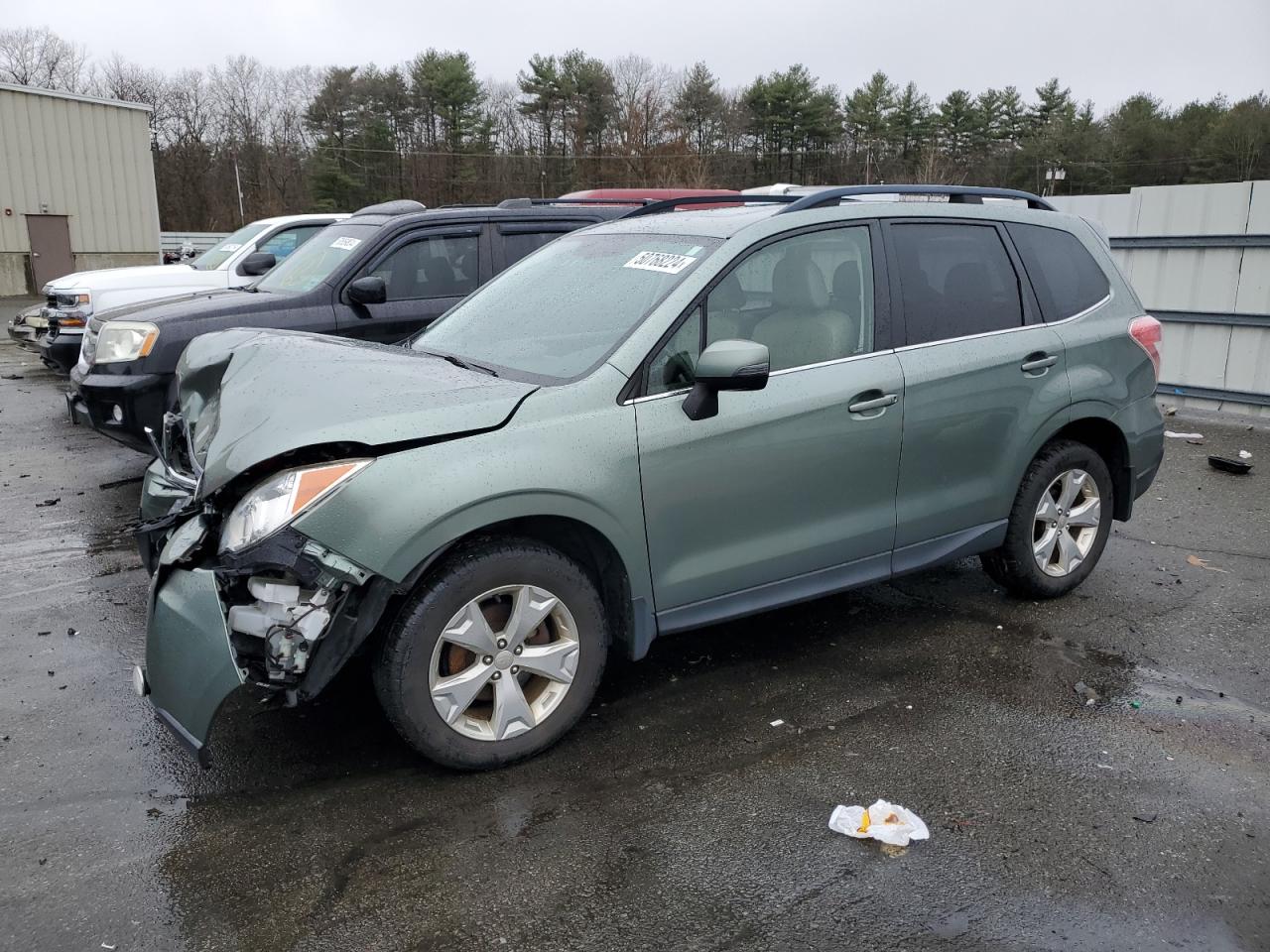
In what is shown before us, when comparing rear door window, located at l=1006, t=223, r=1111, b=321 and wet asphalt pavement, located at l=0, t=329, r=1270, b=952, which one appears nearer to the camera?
wet asphalt pavement, located at l=0, t=329, r=1270, b=952

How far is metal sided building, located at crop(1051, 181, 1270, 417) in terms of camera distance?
9.57m

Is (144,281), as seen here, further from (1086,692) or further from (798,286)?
(1086,692)

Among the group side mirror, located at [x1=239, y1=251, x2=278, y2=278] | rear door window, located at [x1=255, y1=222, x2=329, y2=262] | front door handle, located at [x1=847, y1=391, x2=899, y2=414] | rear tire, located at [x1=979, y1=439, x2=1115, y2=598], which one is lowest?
rear tire, located at [x1=979, y1=439, x2=1115, y2=598]

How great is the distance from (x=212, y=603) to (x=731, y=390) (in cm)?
190

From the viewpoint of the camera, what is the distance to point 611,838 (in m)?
3.12

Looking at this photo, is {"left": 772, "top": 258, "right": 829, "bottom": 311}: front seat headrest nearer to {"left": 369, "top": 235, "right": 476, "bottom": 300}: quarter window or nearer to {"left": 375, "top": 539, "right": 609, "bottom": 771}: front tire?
{"left": 375, "top": 539, "right": 609, "bottom": 771}: front tire

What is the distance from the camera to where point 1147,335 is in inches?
201

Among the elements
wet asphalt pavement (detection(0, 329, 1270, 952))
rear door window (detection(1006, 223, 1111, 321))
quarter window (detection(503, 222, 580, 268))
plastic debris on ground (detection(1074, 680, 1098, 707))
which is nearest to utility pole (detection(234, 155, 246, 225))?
quarter window (detection(503, 222, 580, 268))

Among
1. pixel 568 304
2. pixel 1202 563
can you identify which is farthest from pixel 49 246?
pixel 1202 563

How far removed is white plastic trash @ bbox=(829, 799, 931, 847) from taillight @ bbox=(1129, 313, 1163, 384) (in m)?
3.01

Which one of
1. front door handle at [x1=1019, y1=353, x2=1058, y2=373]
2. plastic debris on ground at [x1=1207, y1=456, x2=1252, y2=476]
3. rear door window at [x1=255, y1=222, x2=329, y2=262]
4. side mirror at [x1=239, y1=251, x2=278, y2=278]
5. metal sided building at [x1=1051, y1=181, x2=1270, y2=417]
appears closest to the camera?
front door handle at [x1=1019, y1=353, x2=1058, y2=373]

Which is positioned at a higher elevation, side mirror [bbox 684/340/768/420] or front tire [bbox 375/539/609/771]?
side mirror [bbox 684/340/768/420]

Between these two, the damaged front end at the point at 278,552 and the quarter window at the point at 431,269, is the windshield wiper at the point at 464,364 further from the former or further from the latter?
the quarter window at the point at 431,269

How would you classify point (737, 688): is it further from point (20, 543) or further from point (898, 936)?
point (20, 543)
